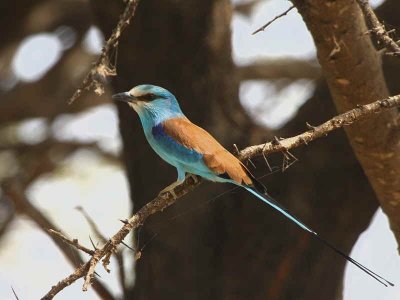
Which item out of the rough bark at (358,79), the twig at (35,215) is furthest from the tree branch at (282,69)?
the rough bark at (358,79)

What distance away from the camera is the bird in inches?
70.6

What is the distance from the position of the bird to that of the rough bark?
586 millimetres

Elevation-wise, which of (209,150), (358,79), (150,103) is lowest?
(358,79)

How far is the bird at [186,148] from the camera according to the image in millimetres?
1792

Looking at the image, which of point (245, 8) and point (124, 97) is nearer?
point (124, 97)

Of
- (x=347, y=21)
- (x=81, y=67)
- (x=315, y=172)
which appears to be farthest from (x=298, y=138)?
(x=81, y=67)

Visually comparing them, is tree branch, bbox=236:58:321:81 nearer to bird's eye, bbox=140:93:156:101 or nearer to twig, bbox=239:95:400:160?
bird's eye, bbox=140:93:156:101

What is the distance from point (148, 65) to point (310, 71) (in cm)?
192

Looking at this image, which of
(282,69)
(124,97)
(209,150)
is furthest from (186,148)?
(282,69)

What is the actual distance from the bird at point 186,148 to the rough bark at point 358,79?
59cm

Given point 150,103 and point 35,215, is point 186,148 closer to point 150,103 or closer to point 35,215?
point 150,103

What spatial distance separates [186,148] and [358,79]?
84cm

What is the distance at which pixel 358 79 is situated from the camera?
8.05 feet

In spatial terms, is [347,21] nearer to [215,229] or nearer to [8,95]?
[215,229]
